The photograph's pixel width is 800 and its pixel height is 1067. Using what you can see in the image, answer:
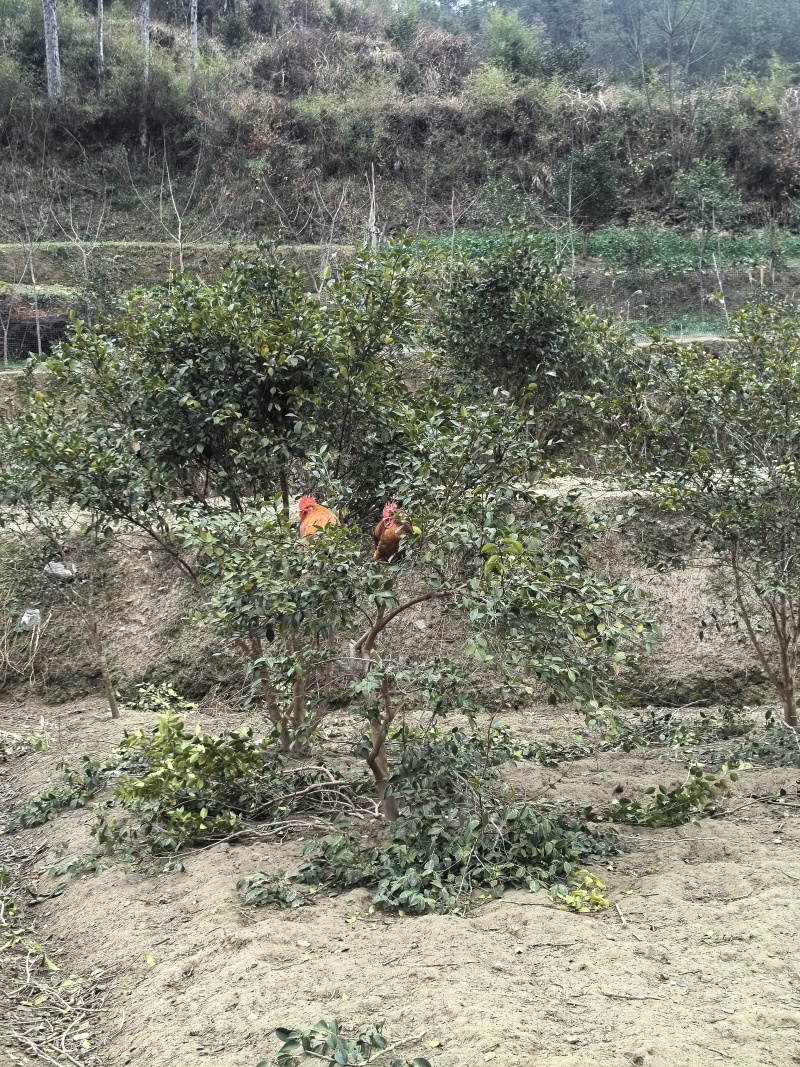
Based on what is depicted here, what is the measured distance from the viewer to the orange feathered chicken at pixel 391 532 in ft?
13.2

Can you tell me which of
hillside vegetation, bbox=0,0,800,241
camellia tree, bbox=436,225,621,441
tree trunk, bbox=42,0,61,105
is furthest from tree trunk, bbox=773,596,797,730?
tree trunk, bbox=42,0,61,105

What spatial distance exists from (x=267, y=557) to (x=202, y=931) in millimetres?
1453

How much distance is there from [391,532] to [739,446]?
7.47ft

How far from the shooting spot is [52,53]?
29422 millimetres

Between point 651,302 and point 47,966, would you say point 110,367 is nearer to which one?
point 47,966

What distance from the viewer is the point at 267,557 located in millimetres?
3857

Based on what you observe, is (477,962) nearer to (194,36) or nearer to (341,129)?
(341,129)

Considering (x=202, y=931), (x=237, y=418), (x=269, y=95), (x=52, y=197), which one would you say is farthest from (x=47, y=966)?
(x=269, y=95)

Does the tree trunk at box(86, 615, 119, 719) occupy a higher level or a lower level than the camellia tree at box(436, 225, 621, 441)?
lower

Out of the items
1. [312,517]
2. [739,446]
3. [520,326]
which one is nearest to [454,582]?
[312,517]

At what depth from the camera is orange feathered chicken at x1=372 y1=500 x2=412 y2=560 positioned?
4035 mm

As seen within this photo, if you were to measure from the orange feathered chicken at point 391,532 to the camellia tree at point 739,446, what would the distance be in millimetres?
1921

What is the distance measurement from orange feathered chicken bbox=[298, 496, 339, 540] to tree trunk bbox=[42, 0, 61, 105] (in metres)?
29.8

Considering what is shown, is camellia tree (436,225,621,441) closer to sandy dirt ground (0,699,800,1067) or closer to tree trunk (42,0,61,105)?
sandy dirt ground (0,699,800,1067)
